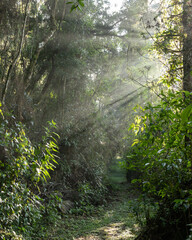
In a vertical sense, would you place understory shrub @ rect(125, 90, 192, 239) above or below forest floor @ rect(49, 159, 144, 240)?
above

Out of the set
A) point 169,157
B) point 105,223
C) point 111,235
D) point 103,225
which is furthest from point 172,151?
point 105,223

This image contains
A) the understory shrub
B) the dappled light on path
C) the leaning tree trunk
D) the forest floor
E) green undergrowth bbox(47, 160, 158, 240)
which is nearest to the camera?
the understory shrub

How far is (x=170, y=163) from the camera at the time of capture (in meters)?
2.16

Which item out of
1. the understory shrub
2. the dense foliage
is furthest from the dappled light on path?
the understory shrub

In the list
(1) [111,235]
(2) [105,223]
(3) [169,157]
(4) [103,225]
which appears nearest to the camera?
(3) [169,157]

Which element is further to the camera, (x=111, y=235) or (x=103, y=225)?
(x=103, y=225)

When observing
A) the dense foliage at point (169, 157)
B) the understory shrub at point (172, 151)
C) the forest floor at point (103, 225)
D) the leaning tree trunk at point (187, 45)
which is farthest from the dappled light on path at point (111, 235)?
the leaning tree trunk at point (187, 45)

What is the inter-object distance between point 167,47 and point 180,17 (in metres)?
0.50

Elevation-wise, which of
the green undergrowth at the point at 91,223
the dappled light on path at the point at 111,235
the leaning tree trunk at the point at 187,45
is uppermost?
the leaning tree trunk at the point at 187,45

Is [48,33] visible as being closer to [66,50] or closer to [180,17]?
[66,50]

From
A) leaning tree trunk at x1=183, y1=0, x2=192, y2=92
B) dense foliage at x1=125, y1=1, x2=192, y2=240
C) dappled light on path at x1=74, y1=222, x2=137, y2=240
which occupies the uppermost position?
leaning tree trunk at x1=183, y1=0, x2=192, y2=92

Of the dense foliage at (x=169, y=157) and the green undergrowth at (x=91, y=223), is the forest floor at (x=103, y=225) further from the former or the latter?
the dense foliage at (x=169, y=157)

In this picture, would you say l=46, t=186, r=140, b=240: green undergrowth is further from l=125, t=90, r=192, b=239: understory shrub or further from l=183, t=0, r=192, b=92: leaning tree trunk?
l=183, t=0, r=192, b=92: leaning tree trunk

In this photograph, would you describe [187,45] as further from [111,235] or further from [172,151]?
[111,235]
